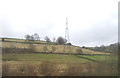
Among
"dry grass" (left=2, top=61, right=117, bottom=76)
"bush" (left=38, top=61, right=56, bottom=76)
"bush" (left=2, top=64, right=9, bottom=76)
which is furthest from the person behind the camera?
"bush" (left=38, top=61, right=56, bottom=76)

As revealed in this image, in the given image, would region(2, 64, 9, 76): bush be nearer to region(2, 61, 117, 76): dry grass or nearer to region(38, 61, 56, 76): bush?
region(2, 61, 117, 76): dry grass

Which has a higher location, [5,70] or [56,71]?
[5,70]

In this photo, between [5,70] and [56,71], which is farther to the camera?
[56,71]

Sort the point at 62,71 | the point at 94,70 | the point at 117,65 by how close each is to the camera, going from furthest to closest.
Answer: the point at 62,71 < the point at 94,70 < the point at 117,65

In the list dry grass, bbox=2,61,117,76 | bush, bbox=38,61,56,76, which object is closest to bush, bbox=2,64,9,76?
dry grass, bbox=2,61,117,76

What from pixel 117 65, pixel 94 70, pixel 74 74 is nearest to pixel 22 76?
pixel 74 74

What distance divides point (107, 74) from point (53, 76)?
11.8 ft

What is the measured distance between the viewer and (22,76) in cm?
728

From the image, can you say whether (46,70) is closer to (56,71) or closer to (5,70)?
(56,71)

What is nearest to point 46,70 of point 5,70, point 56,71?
point 56,71

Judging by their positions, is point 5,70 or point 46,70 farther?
point 46,70

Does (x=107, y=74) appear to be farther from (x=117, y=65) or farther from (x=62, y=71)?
(x=62, y=71)

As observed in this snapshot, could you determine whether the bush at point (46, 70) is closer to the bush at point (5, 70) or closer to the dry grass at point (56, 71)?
the dry grass at point (56, 71)

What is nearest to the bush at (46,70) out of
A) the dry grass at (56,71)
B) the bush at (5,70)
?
the dry grass at (56,71)
